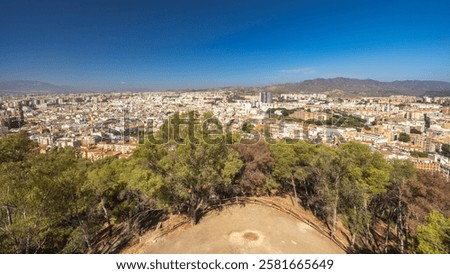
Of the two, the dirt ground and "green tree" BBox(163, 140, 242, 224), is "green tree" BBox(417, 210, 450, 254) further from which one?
"green tree" BBox(163, 140, 242, 224)

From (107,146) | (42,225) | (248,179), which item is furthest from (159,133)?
(107,146)

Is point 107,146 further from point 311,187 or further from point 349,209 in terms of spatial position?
point 349,209

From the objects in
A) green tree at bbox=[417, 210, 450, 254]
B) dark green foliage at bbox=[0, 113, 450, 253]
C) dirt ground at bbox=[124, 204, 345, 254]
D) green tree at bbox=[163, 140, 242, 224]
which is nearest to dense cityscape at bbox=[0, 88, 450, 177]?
dark green foliage at bbox=[0, 113, 450, 253]

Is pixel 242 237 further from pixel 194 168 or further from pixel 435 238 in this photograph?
pixel 435 238

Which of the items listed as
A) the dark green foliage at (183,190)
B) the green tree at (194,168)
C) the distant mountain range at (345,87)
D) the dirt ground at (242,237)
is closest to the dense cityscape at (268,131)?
the dark green foliage at (183,190)

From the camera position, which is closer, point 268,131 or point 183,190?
point 183,190

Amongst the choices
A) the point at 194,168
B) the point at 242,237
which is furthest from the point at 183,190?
the point at 242,237

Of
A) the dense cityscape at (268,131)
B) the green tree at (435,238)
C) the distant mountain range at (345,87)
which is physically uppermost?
the distant mountain range at (345,87)

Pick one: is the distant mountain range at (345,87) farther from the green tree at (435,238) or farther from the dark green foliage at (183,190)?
the green tree at (435,238)
